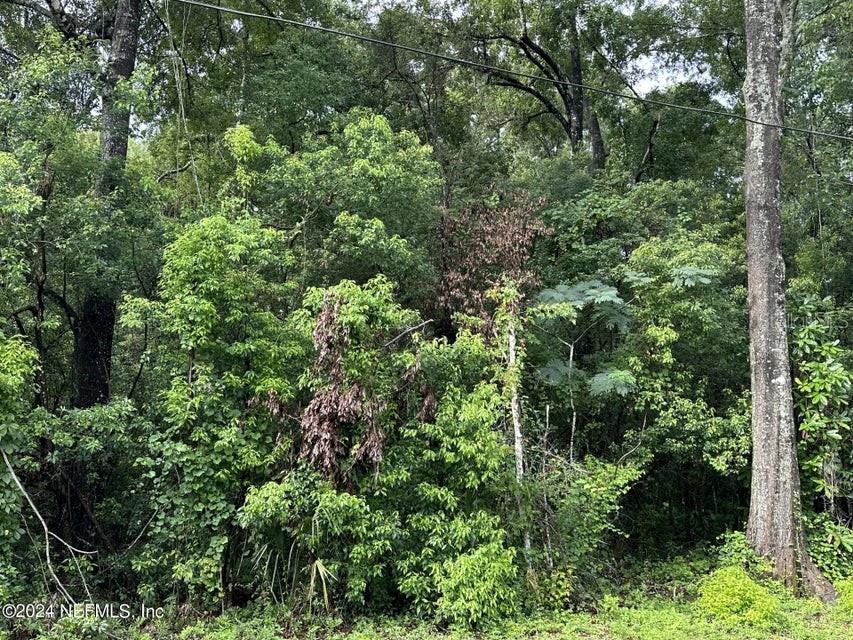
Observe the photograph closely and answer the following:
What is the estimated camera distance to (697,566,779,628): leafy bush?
17.7 feet

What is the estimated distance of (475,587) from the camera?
16.6 feet

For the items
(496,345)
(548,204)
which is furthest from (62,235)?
(548,204)

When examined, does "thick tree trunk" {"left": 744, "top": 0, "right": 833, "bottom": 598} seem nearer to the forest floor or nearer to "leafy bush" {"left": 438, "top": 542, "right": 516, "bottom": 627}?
the forest floor

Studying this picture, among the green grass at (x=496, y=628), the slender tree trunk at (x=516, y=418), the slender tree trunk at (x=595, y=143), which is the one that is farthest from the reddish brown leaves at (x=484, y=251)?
the slender tree trunk at (x=595, y=143)

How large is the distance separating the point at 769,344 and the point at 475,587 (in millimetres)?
4645

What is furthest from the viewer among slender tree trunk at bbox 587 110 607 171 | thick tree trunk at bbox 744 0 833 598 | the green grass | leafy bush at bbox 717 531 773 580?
slender tree trunk at bbox 587 110 607 171

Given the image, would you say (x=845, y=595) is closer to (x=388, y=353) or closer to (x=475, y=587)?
(x=475, y=587)

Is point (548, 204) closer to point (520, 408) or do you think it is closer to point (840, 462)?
point (520, 408)

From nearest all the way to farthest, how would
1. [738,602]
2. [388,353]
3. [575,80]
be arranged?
1. [738,602]
2. [388,353]
3. [575,80]

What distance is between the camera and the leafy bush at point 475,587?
5.03 metres

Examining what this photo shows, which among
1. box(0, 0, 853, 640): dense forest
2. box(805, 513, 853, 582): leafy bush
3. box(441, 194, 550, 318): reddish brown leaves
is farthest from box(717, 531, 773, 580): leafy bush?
box(441, 194, 550, 318): reddish brown leaves

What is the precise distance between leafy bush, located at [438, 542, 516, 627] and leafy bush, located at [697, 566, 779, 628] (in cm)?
212

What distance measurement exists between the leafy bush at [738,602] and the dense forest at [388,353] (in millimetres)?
34

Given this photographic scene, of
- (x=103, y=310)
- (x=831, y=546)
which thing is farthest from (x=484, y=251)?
(x=831, y=546)
